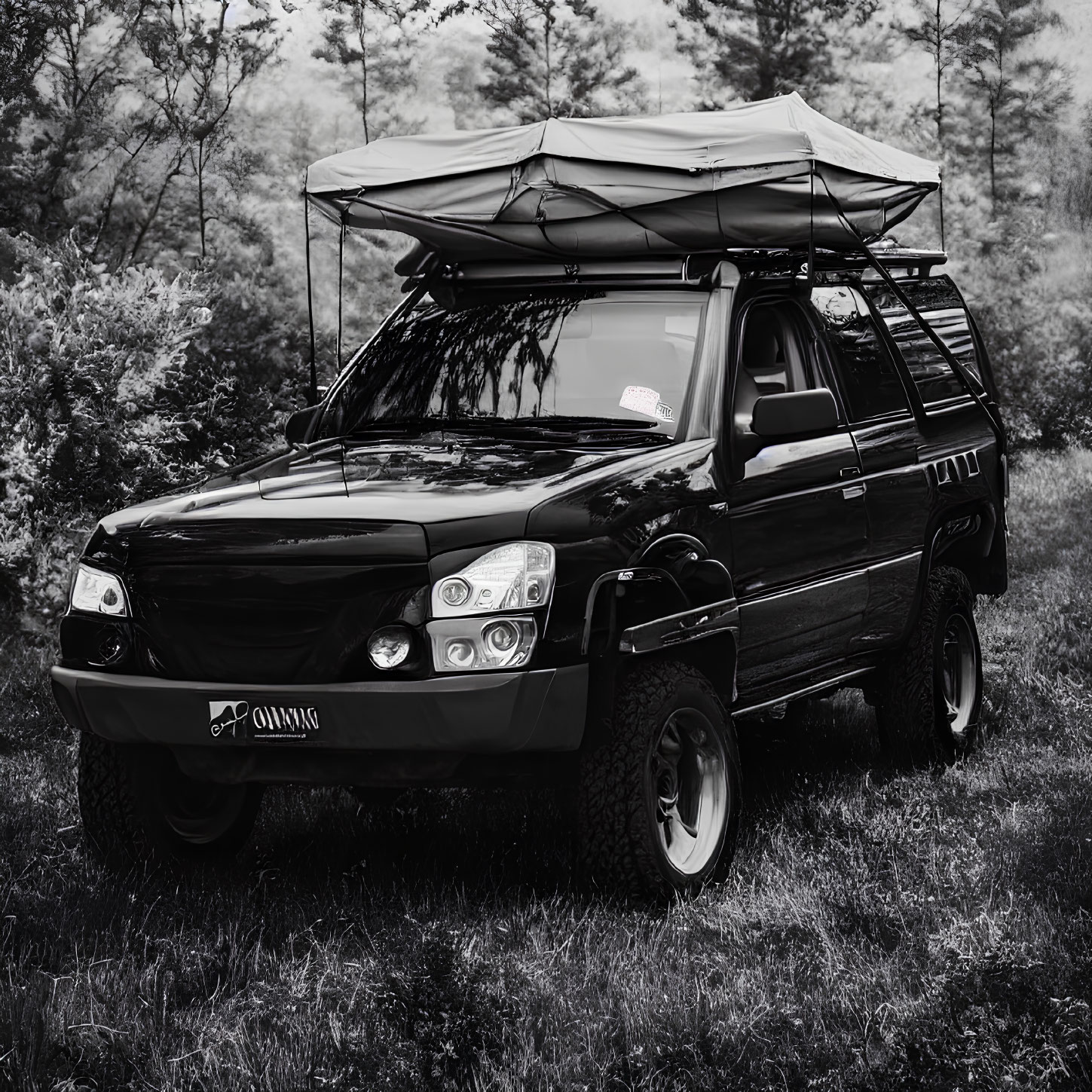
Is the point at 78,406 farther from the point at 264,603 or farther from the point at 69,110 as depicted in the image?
the point at 264,603

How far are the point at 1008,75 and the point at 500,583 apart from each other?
52.2 feet

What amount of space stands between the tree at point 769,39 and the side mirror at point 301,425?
11.2m

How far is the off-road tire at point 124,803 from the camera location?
5688 millimetres

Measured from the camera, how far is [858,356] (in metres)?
7.23

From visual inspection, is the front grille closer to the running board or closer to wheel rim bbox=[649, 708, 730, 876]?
wheel rim bbox=[649, 708, 730, 876]

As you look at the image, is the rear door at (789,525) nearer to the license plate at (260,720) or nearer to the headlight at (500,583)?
the headlight at (500,583)

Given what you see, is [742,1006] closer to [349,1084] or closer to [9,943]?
[349,1084]

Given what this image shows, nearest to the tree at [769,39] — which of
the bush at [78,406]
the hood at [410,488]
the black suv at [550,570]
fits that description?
the bush at [78,406]

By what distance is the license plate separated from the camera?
5.04 m

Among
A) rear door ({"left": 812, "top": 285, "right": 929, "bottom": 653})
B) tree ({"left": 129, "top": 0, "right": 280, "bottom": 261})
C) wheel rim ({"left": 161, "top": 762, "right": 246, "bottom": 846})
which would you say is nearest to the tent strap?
rear door ({"left": 812, "top": 285, "right": 929, "bottom": 653})

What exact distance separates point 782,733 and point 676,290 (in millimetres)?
2581

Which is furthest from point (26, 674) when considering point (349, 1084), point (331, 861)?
point (349, 1084)

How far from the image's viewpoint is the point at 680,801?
223 inches

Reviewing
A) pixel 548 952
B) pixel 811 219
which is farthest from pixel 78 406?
pixel 548 952
